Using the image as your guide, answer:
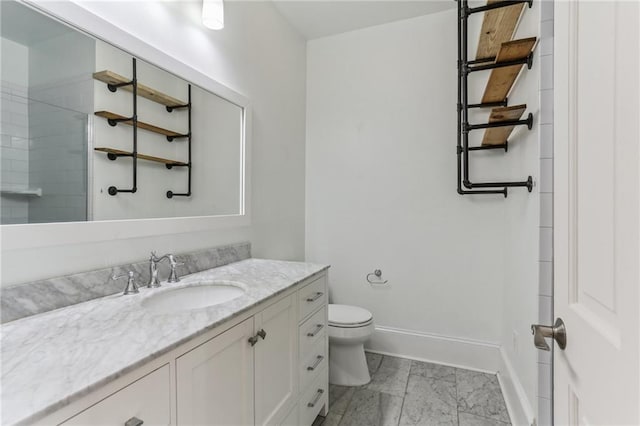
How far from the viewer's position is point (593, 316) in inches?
23.8

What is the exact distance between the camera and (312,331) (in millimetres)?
1646

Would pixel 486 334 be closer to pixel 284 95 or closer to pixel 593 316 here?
pixel 593 316

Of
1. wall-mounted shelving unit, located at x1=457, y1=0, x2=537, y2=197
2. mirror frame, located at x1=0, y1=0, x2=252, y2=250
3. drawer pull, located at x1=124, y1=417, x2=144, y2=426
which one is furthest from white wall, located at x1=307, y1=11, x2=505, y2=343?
drawer pull, located at x1=124, y1=417, x2=144, y2=426

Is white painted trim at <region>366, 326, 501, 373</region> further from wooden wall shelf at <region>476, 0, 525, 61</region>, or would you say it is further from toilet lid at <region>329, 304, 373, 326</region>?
wooden wall shelf at <region>476, 0, 525, 61</region>

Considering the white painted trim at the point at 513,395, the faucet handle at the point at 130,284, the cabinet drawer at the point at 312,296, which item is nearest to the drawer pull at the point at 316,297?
the cabinet drawer at the point at 312,296

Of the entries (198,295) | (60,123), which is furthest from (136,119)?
(198,295)

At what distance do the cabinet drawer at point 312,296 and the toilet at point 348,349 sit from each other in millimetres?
423

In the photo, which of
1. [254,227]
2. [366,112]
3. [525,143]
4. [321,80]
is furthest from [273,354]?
[321,80]

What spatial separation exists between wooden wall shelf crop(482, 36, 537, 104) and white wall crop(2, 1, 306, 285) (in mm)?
1413

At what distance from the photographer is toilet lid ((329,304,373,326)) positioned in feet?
7.01

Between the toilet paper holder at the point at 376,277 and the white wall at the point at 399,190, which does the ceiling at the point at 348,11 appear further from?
the toilet paper holder at the point at 376,277

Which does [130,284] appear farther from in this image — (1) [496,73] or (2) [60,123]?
(1) [496,73]

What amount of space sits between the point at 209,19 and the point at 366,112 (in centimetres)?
143

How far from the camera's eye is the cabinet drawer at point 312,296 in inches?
60.5
